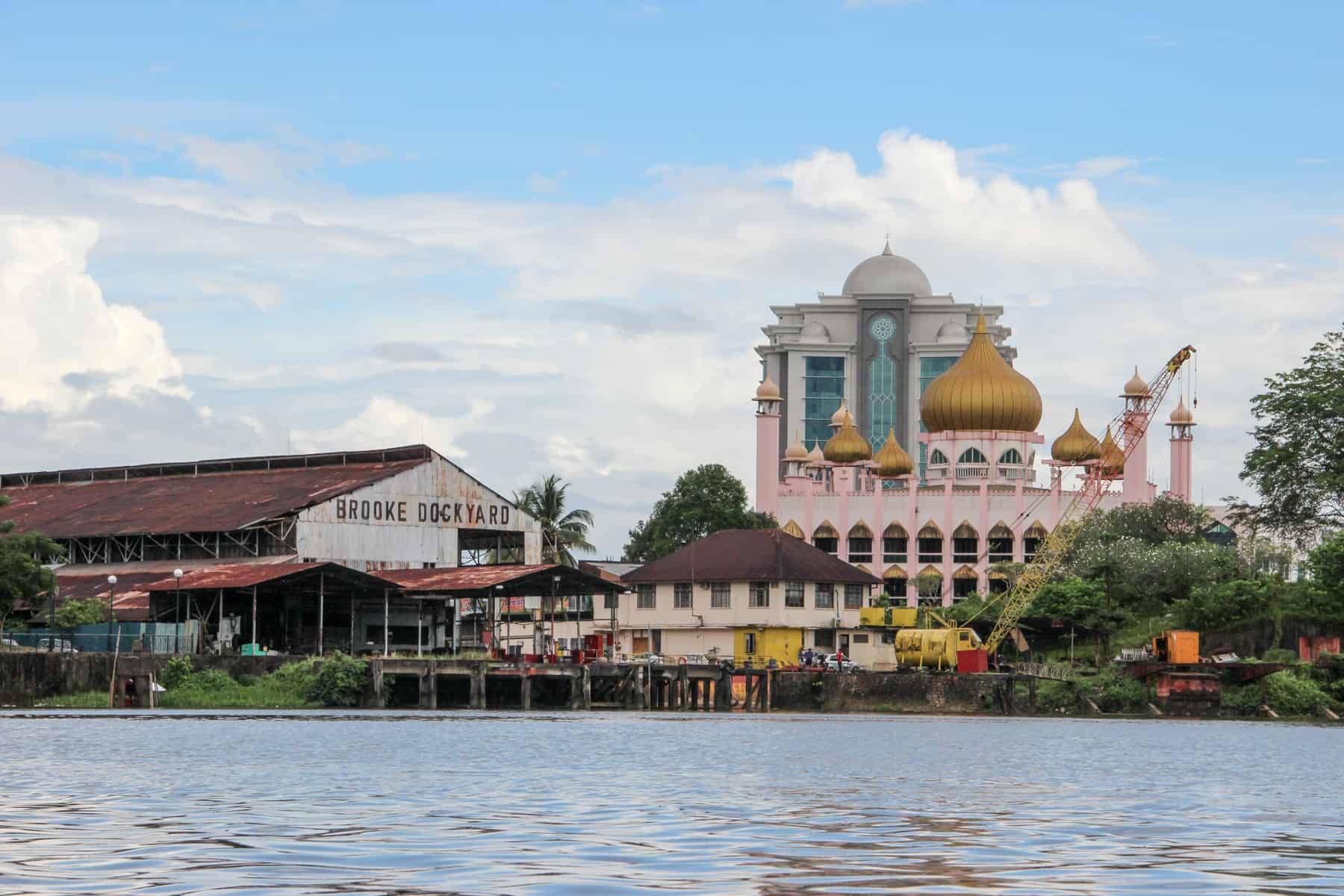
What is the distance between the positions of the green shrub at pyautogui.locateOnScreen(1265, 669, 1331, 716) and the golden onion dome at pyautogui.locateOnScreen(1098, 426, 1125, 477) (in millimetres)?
59228

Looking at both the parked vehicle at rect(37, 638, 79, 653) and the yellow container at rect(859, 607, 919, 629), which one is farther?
the yellow container at rect(859, 607, 919, 629)

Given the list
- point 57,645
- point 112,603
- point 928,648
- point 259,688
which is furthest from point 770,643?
point 57,645

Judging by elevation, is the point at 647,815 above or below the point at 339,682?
below

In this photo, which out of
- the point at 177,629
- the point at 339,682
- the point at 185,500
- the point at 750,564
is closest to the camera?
the point at 339,682

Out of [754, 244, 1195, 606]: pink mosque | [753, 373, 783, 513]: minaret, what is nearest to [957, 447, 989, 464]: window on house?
[754, 244, 1195, 606]: pink mosque

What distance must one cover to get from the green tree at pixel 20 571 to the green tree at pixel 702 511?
210 feet

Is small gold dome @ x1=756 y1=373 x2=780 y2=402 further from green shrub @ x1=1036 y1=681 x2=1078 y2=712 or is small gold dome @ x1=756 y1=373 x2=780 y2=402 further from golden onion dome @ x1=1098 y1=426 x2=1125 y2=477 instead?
green shrub @ x1=1036 y1=681 x2=1078 y2=712

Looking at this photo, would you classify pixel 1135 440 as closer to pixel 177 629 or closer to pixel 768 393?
pixel 768 393

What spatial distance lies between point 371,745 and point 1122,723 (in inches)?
1456

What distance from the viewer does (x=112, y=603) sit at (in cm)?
8519

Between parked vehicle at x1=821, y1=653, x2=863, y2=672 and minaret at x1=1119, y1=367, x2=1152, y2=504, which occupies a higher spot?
minaret at x1=1119, y1=367, x2=1152, y2=504

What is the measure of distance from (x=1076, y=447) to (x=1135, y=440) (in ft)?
30.5

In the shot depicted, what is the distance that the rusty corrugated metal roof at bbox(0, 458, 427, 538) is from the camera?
97.5m

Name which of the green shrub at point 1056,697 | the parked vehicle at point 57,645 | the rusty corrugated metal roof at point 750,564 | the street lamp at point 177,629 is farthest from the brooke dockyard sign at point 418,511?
the green shrub at point 1056,697
